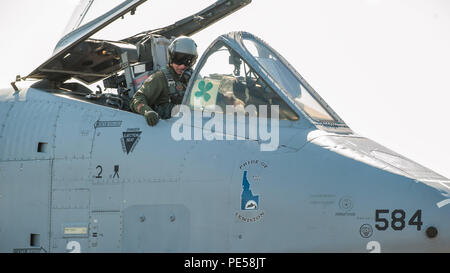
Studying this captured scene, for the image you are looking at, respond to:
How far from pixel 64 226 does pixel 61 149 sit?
98cm

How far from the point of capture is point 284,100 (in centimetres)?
753

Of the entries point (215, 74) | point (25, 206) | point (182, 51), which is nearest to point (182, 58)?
point (182, 51)

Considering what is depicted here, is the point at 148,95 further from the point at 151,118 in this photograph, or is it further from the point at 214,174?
the point at 214,174

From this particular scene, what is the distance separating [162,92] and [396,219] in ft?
12.6

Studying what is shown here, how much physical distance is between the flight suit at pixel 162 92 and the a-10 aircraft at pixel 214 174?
527 millimetres

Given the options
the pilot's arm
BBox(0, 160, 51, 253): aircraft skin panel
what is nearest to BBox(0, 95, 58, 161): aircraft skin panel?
BBox(0, 160, 51, 253): aircraft skin panel

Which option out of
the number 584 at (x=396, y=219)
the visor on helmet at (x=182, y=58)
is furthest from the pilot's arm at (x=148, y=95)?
the number 584 at (x=396, y=219)

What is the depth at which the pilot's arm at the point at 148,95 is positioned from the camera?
812 centimetres

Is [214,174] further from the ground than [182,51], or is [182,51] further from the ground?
[182,51]

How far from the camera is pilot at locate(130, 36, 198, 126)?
338 inches

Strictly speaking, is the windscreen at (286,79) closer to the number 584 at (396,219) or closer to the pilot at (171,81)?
the pilot at (171,81)

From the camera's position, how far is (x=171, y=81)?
8.86m

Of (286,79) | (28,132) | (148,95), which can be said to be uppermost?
(286,79)

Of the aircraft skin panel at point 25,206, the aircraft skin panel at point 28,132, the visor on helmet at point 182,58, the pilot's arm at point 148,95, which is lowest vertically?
the aircraft skin panel at point 25,206
